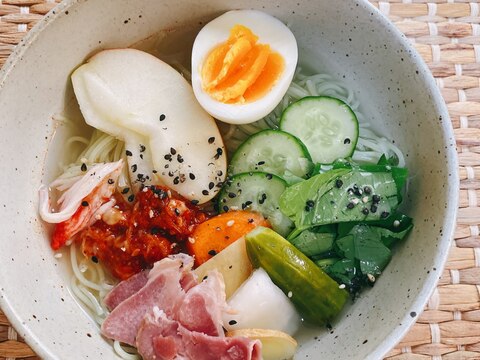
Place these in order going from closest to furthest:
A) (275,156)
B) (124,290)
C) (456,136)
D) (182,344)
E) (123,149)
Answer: (182,344) → (124,290) → (275,156) → (123,149) → (456,136)

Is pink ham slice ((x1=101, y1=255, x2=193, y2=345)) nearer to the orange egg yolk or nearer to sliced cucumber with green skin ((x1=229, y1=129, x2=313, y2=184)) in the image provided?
sliced cucumber with green skin ((x1=229, y1=129, x2=313, y2=184))

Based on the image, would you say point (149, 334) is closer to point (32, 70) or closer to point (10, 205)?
point (10, 205)

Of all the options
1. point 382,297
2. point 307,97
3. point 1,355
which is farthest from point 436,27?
point 1,355

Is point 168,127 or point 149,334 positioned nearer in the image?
point 149,334

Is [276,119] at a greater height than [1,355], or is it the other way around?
[276,119]

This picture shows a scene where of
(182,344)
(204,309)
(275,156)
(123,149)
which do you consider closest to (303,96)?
(275,156)

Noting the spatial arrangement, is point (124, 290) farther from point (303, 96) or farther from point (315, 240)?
point (303, 96)
